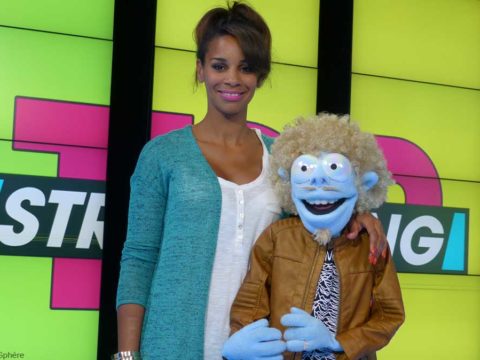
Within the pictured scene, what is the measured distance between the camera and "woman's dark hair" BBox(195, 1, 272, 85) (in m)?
1.49

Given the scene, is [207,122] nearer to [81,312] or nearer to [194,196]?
[194,196]

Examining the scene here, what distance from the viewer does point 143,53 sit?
2.70 meters

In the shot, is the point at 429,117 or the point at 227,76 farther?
the point at 429,117

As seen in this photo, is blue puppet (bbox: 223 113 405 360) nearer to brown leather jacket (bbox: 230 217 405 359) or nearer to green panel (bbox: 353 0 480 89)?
brown leather jacket (bbox: 230 217 405 359)

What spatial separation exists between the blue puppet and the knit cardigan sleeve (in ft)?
0.66

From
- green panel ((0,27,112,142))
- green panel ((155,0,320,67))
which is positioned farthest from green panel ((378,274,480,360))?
green panel ((0,27,112,142))

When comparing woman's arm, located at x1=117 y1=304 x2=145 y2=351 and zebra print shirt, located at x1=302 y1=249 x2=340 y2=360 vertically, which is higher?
zebra print shirt, located at x1=302 y1=249 x2=340 y2=360

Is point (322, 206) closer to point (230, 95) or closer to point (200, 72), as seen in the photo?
point (230, 95)

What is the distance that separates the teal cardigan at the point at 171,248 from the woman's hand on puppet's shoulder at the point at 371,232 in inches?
11.8

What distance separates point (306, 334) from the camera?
51.9 inches

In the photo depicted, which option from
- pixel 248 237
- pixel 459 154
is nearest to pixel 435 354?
pixel 459 154

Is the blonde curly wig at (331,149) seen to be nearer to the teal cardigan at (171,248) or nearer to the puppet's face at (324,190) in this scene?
the puppet's face at (324,190)

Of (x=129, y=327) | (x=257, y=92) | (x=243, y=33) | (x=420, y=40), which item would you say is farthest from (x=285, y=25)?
(x=129, y=327)

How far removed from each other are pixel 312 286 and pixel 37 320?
1.55 m
